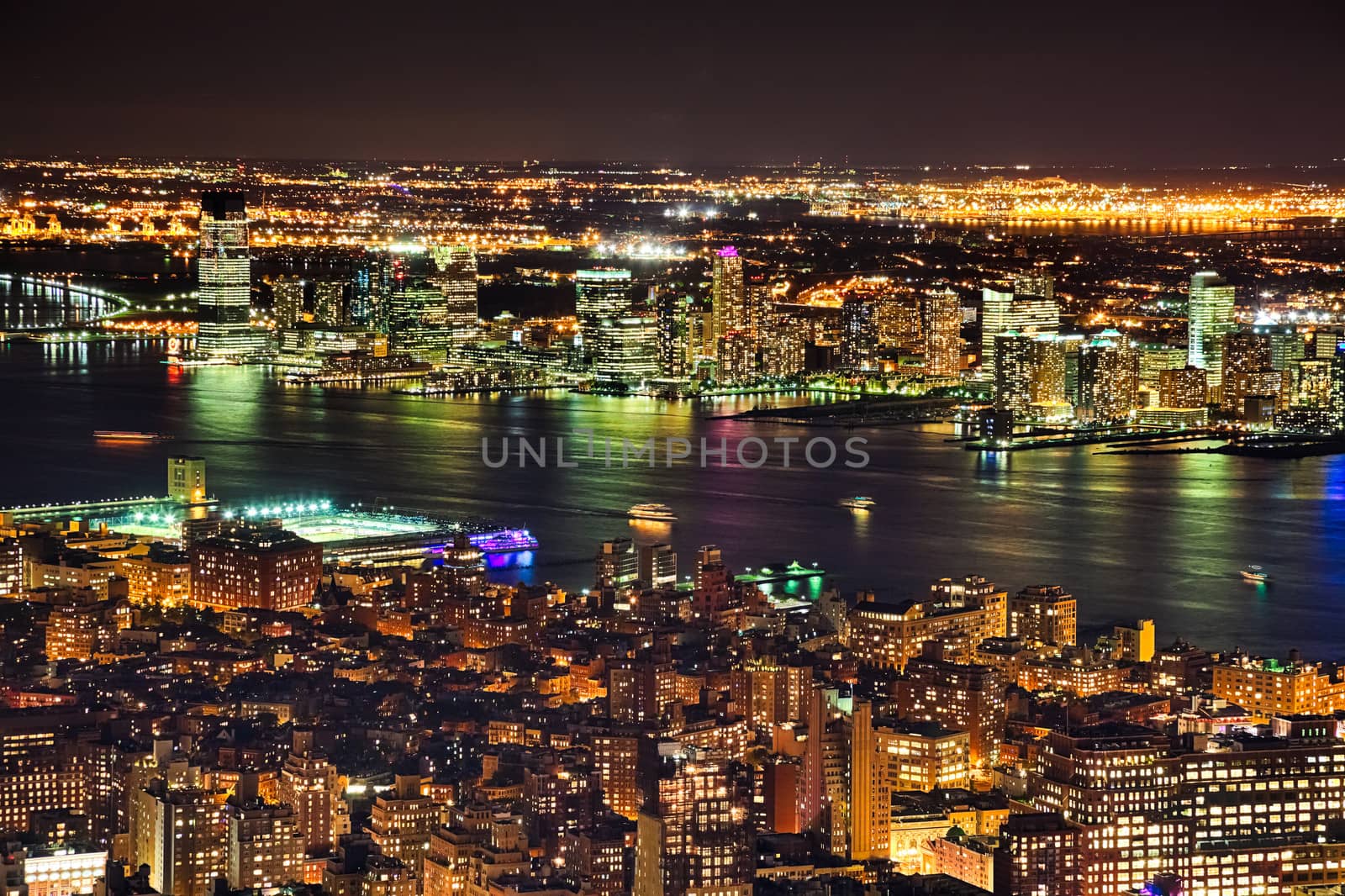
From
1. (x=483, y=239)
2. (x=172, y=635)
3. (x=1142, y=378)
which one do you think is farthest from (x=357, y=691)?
(x=483, y=239)

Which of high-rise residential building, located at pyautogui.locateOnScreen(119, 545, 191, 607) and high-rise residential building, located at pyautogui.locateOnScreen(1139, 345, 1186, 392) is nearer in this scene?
high-rise residential building, located at pyautogui.locateOnScreen(119, 545, 191, 607)

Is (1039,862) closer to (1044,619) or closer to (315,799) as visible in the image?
(315,799)

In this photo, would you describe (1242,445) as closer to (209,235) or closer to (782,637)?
(782,637)

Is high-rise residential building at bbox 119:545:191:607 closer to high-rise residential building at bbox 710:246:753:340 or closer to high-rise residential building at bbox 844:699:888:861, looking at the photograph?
high-rise residential building at bbox 844:699:888:861

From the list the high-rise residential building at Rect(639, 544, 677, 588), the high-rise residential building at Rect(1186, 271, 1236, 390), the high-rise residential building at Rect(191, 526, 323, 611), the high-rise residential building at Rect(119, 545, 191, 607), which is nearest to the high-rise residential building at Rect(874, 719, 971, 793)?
the high-rise residential building at Rect(639, 544, 677, 588)

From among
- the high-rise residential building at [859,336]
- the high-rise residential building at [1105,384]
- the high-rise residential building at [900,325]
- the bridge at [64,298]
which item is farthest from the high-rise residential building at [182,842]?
the bridge at [64,298]

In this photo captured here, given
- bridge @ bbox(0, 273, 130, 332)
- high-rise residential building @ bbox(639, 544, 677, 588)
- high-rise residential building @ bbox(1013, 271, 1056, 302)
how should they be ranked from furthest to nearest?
1. bridge @ bbox(0, 273, 130, 332)
2. high-rise residential building @ bbox(1013, 271, 1056, 302)
3. high-rise residential building @ bbox(639, 544, 677, 588)
